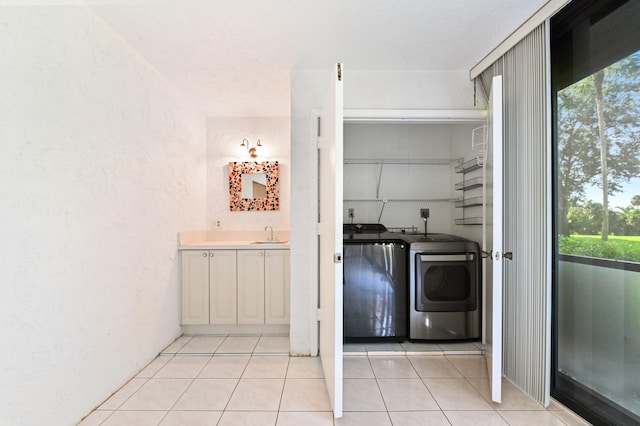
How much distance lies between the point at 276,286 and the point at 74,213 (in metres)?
1.83

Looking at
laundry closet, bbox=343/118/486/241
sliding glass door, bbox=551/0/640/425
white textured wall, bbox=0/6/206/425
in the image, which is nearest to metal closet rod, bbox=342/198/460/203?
laundry closet, bbox=343/118/486/241

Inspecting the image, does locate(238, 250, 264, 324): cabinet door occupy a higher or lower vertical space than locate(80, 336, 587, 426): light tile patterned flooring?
higher

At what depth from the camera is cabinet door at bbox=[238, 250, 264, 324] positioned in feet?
10.7

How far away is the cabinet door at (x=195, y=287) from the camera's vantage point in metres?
3.25

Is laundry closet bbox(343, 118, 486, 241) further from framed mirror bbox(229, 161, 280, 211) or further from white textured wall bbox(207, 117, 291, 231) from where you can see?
framed mirror bbox(229, 161, 280, 211)

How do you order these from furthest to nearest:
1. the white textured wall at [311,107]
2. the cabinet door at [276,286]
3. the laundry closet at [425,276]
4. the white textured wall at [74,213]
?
the cabinet door at [276,286] → the laundry closet at [425,276] → the white textured wall at [311,107] → the white textured wall at [74,213]

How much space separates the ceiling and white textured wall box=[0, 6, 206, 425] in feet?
0.90

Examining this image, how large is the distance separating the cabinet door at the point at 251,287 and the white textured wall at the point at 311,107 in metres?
0.57

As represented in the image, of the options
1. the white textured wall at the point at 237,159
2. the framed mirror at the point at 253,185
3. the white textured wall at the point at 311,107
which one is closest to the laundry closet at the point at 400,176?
the white textured wall at the point at 237,159

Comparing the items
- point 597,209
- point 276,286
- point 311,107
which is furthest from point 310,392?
point 311,107

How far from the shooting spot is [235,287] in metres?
3.26

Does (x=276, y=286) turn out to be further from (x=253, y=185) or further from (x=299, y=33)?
(x=299, y=33)

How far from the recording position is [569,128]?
1940 mm

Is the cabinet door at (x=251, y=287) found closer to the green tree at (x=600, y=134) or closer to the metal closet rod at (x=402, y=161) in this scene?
the metal closet rod at (x=402, y=161)
